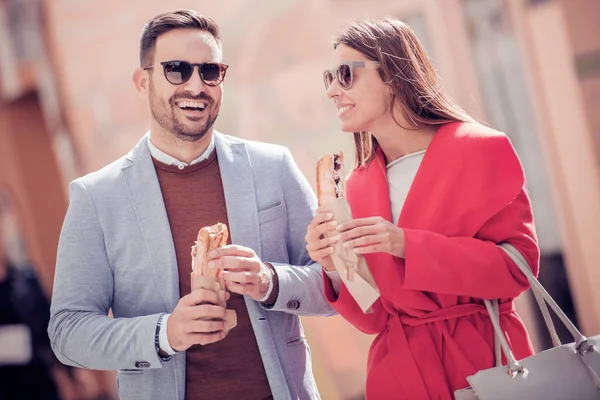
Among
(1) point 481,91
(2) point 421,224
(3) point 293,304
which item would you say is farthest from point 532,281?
(1) point 481,91

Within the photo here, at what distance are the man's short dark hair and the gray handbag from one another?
3.82 ft

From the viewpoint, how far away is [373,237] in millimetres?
2176

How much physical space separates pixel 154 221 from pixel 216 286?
38cm

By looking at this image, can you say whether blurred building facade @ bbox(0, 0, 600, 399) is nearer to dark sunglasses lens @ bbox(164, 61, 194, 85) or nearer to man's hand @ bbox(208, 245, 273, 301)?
dark sunglasses lens @ bbox(164, 61, 194, 85)

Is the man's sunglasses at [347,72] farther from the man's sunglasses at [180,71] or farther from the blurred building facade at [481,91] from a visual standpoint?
the blurred building facade at [481,91]

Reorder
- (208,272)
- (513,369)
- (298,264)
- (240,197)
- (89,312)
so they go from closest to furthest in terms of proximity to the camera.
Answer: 1. (513,369)
2. (208,272)
3. (89,312)
4. (240,197)
5. (298,264)

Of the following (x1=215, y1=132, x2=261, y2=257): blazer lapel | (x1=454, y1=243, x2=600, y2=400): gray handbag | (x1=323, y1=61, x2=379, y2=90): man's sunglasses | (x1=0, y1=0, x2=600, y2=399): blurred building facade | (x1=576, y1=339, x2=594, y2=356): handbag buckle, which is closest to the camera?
(x1=454, y1=243, x2=600, y2=400): gray handbag

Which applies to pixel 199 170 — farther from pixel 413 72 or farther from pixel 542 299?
pixel 542 299

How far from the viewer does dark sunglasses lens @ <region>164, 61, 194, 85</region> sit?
2520 millimetres

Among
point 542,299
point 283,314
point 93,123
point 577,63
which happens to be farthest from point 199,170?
point 93,123

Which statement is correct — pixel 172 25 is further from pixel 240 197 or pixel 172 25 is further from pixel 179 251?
pixel 179 251

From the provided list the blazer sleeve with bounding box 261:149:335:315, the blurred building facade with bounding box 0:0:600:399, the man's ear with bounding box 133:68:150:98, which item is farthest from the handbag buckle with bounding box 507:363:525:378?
the blurred building facade with bounding box 0:0:600:399

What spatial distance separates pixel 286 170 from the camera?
2713mm

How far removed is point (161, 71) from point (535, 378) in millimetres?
1456
